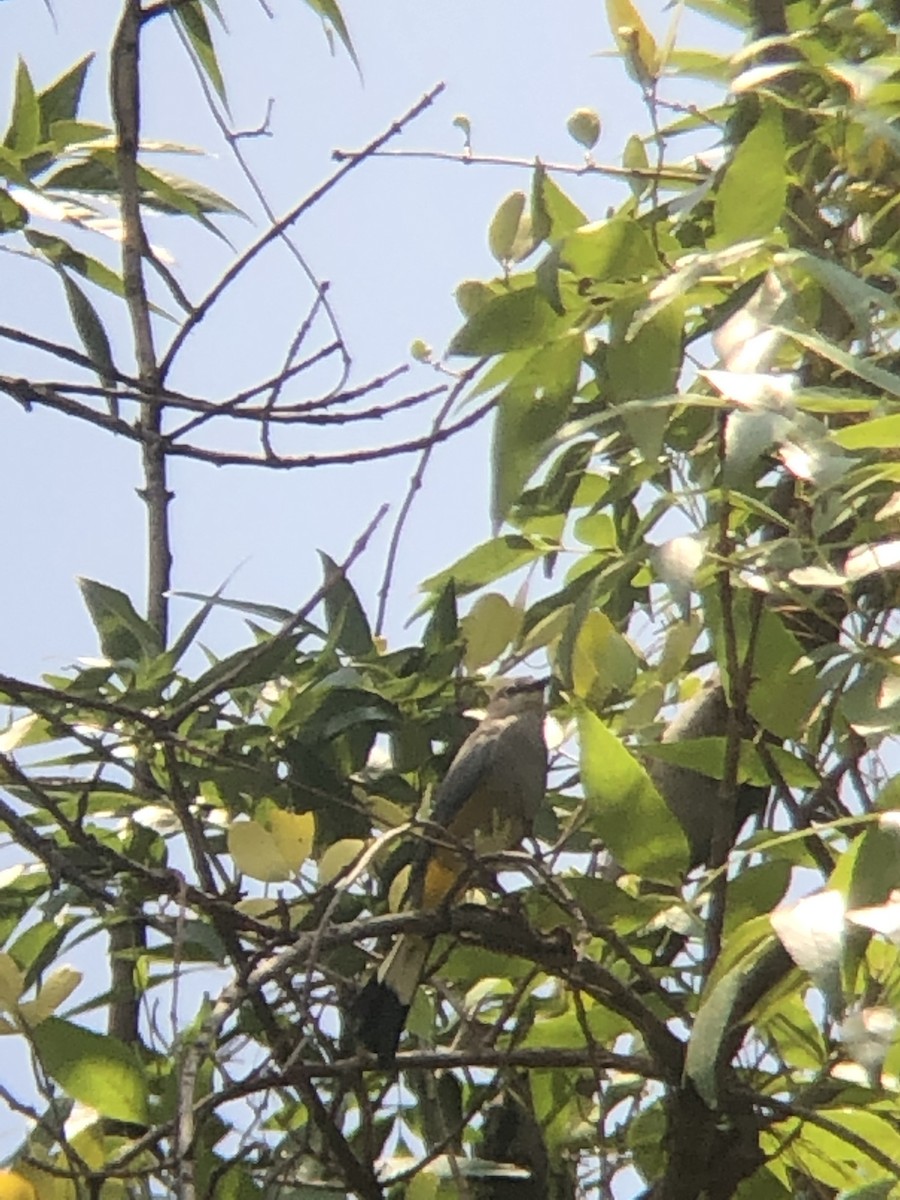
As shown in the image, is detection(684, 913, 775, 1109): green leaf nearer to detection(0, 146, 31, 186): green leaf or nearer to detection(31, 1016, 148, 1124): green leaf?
detection(31, 1016, 148, 1124): green leaf

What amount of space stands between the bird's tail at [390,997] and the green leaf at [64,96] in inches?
28.6

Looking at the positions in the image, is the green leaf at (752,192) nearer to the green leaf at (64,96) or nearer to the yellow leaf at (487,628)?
the yellow leaf at (487,628)

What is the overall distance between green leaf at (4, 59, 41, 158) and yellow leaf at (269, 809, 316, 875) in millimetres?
597

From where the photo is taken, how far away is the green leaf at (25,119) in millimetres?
1223

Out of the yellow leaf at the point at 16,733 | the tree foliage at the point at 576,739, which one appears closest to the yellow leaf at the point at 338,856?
the tree foliage at the point at 576,739

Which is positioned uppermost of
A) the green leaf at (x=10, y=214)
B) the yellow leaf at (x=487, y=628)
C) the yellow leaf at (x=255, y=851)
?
the green leaf at (x=10, y=214)

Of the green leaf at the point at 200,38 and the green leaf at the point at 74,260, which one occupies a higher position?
the green leaf at the point at 200,38

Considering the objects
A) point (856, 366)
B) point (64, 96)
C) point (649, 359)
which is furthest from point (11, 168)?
point (856, 366)

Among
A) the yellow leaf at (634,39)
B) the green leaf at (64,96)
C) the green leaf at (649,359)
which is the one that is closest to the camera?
the green leaf at (649,359)

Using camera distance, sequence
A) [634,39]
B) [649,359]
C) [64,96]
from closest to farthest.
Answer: [649,359] < [634,39] < [64,96]

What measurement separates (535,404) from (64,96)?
62 centimetres

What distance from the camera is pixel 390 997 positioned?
104 centimetres

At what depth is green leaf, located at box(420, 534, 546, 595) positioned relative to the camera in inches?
43.9

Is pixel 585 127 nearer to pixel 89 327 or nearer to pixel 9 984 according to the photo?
pixel 89 327
